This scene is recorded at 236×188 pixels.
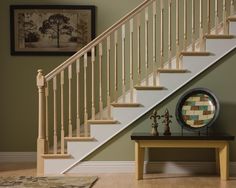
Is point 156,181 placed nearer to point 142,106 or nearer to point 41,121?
point 142,106

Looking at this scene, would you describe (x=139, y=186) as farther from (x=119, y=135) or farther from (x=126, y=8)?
(x=126, y=8)

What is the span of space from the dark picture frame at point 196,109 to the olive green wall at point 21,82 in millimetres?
1781

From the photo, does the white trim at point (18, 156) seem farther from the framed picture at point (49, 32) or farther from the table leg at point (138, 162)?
the table leg at point (138, 162)

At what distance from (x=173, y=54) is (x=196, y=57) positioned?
3.55ft

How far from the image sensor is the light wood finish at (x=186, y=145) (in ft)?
17.0

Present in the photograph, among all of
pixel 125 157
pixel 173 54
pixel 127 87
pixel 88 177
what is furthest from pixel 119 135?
pixel 173 54

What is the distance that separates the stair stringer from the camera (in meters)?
5.57

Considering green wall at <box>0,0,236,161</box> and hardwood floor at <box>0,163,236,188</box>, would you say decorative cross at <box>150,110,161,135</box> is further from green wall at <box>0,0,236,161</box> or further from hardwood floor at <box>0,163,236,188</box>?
green wall at <box>0,0,236,161</box>

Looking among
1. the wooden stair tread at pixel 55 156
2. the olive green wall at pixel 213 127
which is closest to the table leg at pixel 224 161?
the olive green wall at pixel 213 127

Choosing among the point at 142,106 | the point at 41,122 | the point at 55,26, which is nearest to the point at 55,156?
the point at 41,122

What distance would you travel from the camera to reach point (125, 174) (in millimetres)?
5523

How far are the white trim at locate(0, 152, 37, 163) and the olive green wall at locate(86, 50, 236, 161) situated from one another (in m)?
1.30

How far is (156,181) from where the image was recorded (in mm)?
5121

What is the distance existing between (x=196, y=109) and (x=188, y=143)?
1.42 feet
